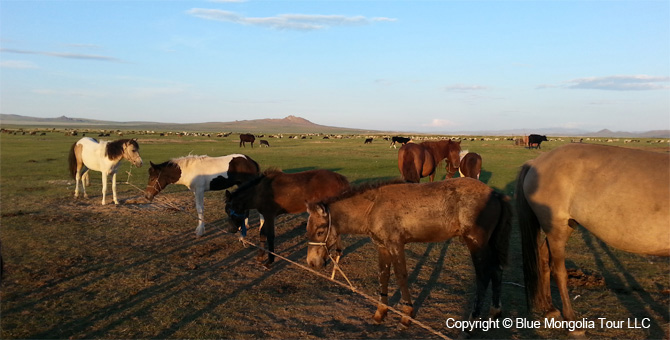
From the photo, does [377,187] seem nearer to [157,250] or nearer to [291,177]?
[291,177]

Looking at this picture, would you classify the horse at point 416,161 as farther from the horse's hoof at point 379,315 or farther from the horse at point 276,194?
the horse's hoof at point 379,315

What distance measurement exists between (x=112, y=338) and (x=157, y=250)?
4067 mm

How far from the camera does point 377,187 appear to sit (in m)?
6.22

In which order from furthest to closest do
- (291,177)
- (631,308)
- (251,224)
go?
1. (251,224)
2. (291,177)
3. (631,308)

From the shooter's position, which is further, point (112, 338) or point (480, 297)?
point (480, 297)

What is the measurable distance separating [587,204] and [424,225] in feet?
7.08

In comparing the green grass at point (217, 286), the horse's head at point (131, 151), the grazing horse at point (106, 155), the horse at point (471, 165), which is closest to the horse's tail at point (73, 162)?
the grazing horse at point (106, 155)

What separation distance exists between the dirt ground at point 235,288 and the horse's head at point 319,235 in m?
0.96

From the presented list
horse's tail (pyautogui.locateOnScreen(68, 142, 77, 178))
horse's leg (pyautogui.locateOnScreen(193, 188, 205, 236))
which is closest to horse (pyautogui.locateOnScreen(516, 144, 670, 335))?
horse's leg (pyautogui.locateOnScreen(193, 188, 205, 236))

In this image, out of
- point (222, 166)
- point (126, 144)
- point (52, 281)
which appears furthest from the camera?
point (126, 144)

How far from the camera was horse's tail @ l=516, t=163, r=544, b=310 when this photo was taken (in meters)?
6.00

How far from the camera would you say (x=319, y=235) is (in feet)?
19.1

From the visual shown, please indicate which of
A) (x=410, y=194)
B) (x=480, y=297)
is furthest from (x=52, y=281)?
(x=480, y=297)

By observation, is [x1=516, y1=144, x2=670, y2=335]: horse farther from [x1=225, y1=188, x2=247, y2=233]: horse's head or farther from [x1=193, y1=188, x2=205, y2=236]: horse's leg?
[x1=193, y1=188, x2=205, y2=236]: horse's leg
